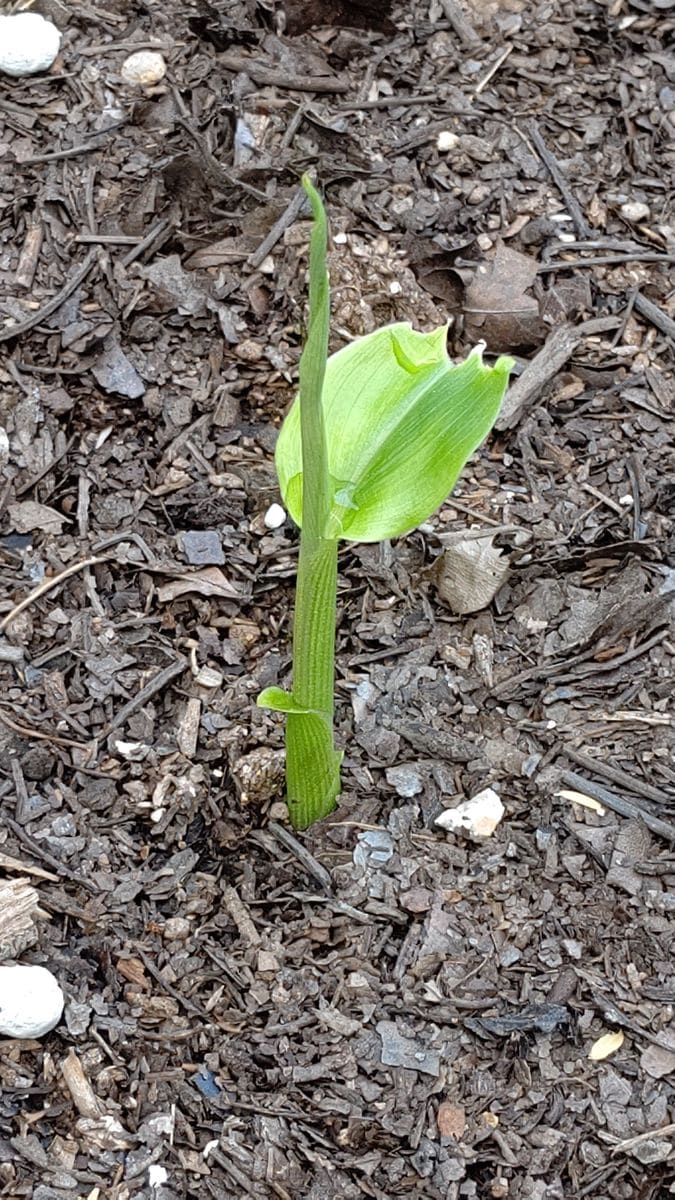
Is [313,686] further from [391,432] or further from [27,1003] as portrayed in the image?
[27,1003]

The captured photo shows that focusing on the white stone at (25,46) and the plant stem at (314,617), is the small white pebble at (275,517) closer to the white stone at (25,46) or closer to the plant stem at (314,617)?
the plant stem at (314,617)

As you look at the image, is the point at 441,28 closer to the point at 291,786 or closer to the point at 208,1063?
the point at 291,786

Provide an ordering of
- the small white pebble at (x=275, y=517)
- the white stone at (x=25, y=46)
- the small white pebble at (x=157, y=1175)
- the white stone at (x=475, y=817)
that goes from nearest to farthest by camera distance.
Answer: the small white pebble at (x=157, y=1175) → the white stone at (x=475, y=817) → the small white pebble at (x=275, y=517) → the white stone at (x=25, y=46)

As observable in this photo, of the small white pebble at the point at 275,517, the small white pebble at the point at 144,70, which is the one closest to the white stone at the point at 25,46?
the small white pebble at the point at 144,70

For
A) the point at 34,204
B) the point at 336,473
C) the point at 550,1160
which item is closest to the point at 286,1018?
the point at 550,1160

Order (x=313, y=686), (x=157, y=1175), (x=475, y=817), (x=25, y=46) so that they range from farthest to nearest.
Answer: (x=25, y=46) < (x=475, y=817) < (x=313, y=686) < (x=157, y=1175)

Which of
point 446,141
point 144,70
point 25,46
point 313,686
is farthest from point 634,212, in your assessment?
point 313,686

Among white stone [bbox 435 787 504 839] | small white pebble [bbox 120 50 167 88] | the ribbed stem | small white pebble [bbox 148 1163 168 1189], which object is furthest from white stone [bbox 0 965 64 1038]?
small white pebble [bbox 120 50 167 88]

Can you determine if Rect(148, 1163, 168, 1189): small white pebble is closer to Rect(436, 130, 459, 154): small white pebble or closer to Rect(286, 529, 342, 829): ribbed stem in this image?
Rect(286, 529, 342, 829): ribbed stem
